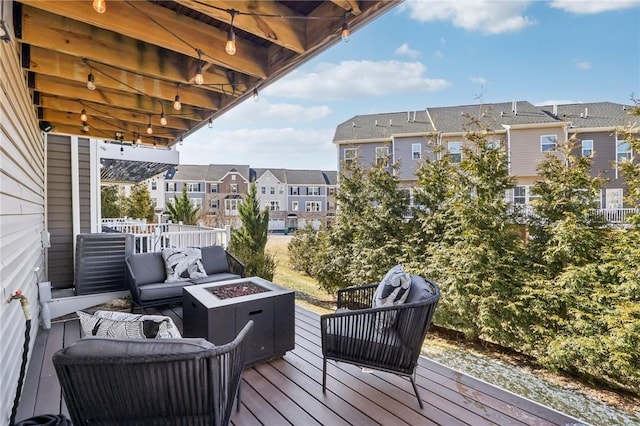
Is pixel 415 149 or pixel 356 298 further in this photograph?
pixel 415 149

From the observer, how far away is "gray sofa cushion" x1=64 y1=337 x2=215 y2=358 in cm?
158

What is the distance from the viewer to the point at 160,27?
242 cm

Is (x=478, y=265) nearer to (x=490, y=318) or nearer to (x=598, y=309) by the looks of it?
(x=490, y=318)

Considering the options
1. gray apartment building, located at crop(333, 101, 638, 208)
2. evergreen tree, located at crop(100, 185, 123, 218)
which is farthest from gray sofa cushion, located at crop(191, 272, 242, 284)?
evergreen tree, located at crop(100, 185, 123, 218)

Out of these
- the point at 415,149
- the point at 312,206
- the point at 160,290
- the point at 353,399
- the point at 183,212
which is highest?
the point at 415,149

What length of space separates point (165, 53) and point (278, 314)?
8.77ft

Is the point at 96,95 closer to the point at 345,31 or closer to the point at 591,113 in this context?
the point at 345,31

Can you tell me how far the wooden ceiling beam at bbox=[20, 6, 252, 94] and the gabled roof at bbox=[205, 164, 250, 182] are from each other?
26.9m

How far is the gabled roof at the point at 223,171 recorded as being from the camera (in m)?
29.1

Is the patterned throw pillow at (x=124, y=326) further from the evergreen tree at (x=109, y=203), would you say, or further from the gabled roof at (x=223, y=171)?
the gabled roof at (x=223, y=171)

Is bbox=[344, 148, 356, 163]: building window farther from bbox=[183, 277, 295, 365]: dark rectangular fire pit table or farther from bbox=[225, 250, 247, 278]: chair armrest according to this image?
bbox=[183, 277, 295, 365]: dark rectangular fire pit table

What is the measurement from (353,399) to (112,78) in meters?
3.61

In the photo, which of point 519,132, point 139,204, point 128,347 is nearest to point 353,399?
point 128,347

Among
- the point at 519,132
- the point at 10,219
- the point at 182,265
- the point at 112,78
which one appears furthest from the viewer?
Answer: the point at 519,132
